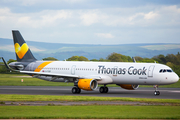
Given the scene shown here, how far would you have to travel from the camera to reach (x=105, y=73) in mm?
37188

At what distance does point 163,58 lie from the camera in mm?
103875

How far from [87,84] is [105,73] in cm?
328

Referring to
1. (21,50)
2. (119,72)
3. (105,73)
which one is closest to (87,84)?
(105,73)

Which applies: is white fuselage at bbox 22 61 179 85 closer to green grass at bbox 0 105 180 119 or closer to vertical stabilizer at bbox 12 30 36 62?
vertical stabilizer at bbox 12 30 36 62

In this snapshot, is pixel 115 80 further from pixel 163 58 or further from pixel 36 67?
pixel 163 58

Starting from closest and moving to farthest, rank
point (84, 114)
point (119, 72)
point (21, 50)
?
point (84, 114) → point (119, 72) → point (21, 50)

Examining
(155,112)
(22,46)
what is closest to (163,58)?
(22,46)

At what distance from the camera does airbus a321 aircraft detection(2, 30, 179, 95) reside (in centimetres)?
3419

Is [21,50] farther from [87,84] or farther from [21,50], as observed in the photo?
[87,84]

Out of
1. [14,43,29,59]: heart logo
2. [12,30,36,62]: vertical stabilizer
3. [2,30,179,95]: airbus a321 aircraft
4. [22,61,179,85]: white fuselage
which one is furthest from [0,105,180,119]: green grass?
[14,43,29,59]: heart logo

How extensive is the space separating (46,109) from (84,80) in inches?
599

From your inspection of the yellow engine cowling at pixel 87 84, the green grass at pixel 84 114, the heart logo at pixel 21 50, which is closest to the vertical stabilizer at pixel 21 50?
the heart logo at pixel 21 50

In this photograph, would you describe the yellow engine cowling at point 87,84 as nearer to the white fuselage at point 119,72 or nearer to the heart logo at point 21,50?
the white fuselage at point 119,72

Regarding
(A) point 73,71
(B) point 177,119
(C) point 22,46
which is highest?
(C) point 22,46
